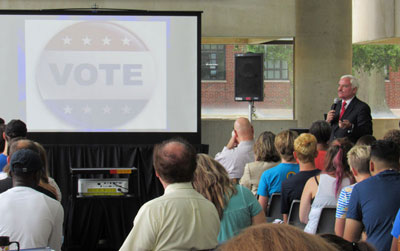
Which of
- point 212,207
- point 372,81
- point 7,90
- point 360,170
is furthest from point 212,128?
point 212,207

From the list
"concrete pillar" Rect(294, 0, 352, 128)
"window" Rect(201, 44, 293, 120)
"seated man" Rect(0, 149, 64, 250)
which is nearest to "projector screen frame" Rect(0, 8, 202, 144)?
"window" Rect(201, 44, 293, 120)

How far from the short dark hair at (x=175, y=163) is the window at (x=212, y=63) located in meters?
7.47

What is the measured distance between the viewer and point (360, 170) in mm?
3277

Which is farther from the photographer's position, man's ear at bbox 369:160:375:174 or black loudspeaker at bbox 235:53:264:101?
black loudspeaker at bbox 235:53:264:101

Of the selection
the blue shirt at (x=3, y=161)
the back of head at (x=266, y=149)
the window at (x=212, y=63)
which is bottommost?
the blue shirt at (x=3, y=161)

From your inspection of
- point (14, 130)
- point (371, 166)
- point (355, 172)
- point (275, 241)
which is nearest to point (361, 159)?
point (355, 172)

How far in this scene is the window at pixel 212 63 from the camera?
1007cm

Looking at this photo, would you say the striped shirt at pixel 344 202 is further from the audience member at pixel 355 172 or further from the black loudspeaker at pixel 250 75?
the black loudspeaker at pixel 250 75

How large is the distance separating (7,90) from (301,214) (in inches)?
222

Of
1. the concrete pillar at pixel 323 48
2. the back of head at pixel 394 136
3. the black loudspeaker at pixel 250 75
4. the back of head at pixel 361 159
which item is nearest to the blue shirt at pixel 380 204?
the back of head at pixel 361 159

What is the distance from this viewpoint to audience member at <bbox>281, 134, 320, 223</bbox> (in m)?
4.12

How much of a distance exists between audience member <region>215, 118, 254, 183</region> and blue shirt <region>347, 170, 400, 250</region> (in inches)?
93.5

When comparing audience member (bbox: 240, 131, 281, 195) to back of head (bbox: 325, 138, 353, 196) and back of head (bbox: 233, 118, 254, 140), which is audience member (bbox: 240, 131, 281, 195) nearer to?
back of head (bbox: 233, 118, 254, 140)

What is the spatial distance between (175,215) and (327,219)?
1.51 meters
